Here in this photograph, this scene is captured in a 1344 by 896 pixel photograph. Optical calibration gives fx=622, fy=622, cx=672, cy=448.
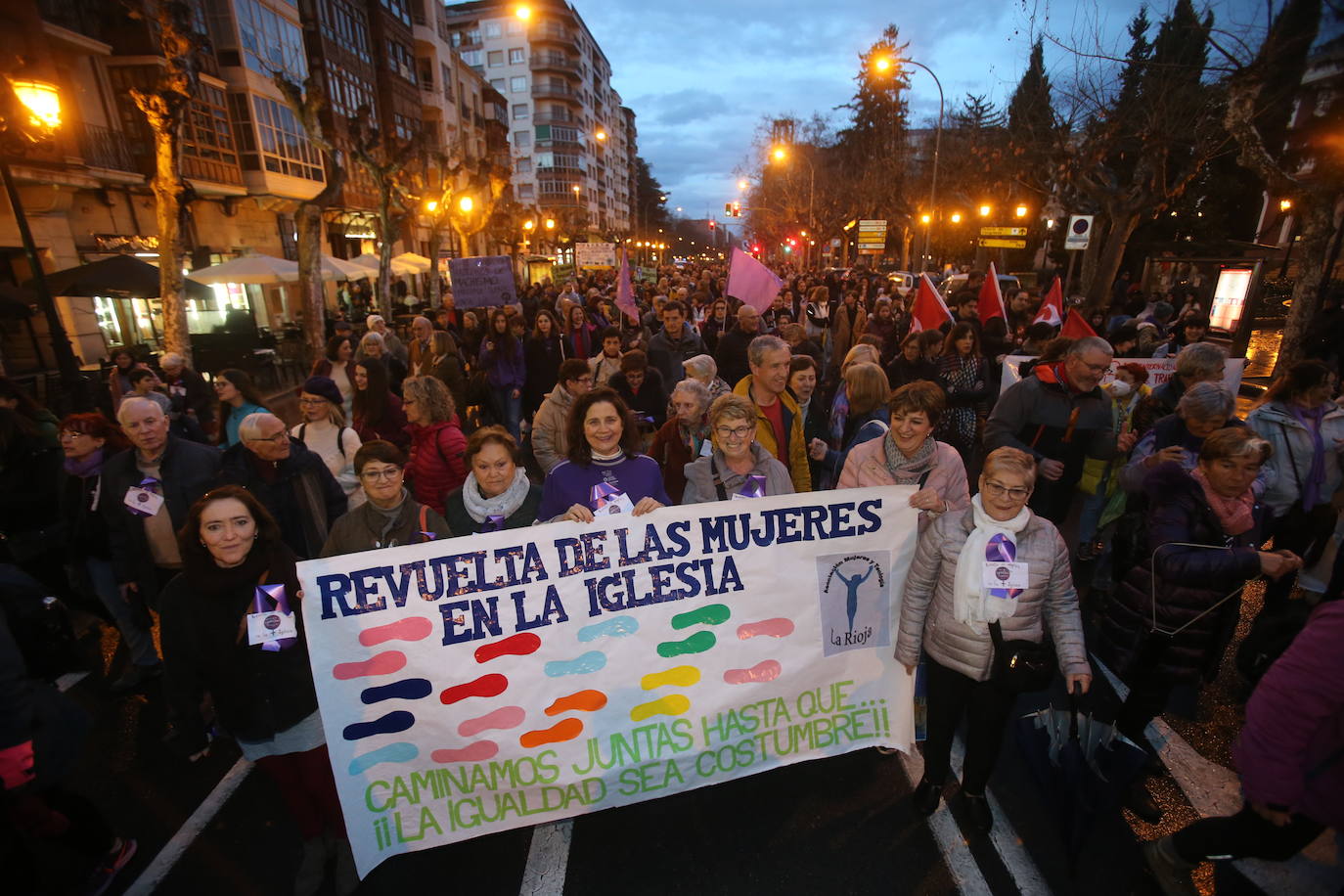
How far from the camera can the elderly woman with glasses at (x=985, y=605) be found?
2.59 meters

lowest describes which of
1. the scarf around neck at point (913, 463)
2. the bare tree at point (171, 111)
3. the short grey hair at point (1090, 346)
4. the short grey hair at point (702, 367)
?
the scarf around neck at point (913, 463)

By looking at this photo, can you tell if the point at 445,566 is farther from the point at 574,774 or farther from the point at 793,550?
the point at 793,550

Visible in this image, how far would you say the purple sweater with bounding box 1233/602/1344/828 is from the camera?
190 cm

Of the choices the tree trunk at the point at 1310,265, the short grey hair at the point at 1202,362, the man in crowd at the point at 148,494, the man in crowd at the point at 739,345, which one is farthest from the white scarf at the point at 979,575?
the tree trunk at the point at 1310,265

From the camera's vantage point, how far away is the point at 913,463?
342 centimetres

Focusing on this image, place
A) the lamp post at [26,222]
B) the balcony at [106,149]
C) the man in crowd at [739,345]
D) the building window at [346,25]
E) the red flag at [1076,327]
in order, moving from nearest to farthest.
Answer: the red flag at [1076,327] < the man in crowd at [739,345] < the lamp post at [26,222] < the balcony at [106,149] < the building window at [346,25]

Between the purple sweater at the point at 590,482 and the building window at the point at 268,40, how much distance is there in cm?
2197

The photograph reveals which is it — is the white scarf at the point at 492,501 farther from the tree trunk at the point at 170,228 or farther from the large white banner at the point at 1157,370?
the tree trunk at the point at 170,228

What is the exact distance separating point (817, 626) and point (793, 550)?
41 cm

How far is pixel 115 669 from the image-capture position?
175 inches

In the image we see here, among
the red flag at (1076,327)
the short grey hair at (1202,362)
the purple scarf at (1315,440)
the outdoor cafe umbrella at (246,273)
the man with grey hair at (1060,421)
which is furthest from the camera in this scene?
the outdoor cafe umbrella at (246,273)

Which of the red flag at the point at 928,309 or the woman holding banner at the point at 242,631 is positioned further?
the red flag at the point at 928,309

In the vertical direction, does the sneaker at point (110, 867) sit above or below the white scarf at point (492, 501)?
below

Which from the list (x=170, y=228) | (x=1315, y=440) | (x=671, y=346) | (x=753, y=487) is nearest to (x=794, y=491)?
(x=753, y=487)
